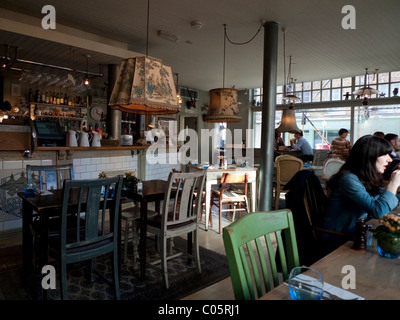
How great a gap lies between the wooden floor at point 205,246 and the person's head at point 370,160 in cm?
139

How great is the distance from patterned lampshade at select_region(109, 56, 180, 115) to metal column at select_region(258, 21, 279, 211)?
2246 mm

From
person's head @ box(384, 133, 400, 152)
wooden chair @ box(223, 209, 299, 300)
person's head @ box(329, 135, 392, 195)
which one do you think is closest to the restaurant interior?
wooden chair @ box(223, 209, 299, 300)

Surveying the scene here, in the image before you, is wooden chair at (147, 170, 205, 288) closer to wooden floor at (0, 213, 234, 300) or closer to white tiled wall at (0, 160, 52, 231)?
wooden floor at (0, 213, 234, 300)

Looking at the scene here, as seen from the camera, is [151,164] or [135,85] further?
[151,164]

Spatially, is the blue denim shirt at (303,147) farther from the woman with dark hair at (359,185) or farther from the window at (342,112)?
the woman with dark hair at (359,185)

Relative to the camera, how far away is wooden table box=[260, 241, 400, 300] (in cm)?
98

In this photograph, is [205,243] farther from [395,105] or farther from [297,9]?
[395,105]

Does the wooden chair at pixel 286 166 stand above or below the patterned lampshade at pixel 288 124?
below

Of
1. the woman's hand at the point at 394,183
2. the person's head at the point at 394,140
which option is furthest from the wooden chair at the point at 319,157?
the woman's hand at the point at 394,183

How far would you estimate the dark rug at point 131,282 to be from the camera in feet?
8.00

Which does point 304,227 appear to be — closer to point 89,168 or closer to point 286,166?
point 286,166

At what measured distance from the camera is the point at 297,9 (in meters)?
4.02

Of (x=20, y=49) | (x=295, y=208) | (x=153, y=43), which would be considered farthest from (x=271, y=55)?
(x=20, y=49)

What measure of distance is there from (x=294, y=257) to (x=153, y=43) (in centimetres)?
509
